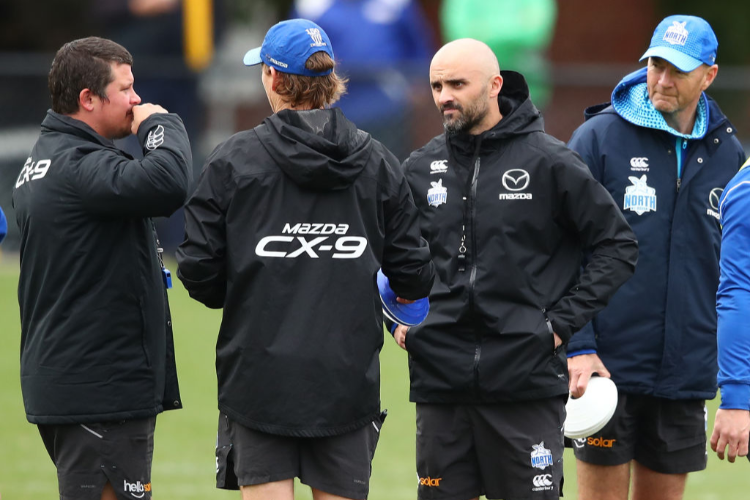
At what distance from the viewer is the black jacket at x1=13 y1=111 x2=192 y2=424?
4773 millimetres

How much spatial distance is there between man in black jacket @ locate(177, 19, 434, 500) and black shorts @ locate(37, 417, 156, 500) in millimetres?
434

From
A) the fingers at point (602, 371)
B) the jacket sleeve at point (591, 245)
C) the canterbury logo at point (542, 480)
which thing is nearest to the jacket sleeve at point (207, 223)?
the jacket sleeve at point (591, 245)

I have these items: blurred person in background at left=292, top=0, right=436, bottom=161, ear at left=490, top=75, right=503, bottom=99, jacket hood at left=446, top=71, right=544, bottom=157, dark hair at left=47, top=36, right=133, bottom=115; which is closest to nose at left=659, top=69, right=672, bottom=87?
jacket hood at left=446, top=71, right=544, bottom=157

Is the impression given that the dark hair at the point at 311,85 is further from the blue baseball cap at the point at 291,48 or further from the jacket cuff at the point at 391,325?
the jacket cuff at the point at 391,325

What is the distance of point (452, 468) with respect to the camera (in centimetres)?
536

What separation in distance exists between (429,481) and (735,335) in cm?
150

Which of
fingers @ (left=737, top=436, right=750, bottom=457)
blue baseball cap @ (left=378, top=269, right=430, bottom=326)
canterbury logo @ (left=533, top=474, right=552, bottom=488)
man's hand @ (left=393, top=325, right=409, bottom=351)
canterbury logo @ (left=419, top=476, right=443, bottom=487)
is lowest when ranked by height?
canterbury logo @ (left=419, top=476, right=443, bottom=487)

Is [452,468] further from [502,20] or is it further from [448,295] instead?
[502,20]

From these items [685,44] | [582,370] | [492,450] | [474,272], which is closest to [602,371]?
[582,370]

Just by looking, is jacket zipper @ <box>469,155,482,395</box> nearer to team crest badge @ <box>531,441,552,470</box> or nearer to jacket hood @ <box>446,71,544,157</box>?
jacket hood @ <box>446,71,544,157</box>

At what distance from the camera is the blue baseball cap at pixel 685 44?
18.8 feet

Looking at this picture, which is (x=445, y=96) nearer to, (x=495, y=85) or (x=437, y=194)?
(x=495, y=85)

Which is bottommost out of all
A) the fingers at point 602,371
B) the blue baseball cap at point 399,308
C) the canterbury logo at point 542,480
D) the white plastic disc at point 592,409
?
the canterbury logo at point 542,480

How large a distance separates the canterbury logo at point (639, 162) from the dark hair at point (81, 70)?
228cm
